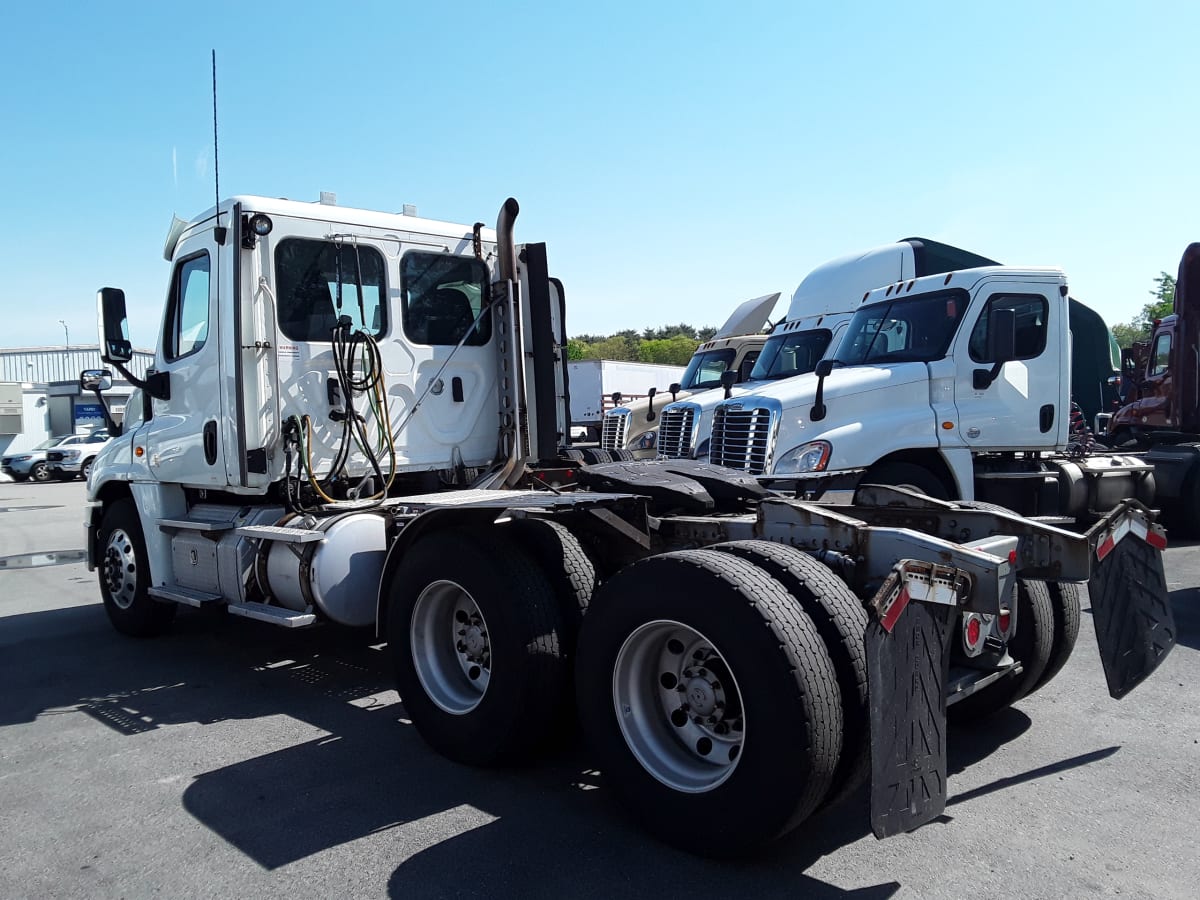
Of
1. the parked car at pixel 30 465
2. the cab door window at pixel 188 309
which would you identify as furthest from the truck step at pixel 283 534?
the parked car at pixel 30 465

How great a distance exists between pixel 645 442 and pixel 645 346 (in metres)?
59.3

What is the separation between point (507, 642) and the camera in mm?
4039

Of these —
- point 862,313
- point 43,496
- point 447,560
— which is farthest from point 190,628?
point 43,496

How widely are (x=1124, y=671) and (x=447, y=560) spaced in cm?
311

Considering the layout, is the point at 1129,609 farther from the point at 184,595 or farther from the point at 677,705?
the point at 184,595

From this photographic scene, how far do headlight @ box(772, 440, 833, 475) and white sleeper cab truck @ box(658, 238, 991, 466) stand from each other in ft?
9.54

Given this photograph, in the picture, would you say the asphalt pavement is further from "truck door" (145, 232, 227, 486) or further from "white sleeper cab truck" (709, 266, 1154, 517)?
"white sleeper cab truck" (709, 266, 1154, 517)

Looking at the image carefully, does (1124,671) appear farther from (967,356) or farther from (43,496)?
(43,496)

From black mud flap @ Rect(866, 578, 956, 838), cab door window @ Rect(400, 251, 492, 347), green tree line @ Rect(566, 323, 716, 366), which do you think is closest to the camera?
black mud flap @ Rect(866, 578, 956, 838)

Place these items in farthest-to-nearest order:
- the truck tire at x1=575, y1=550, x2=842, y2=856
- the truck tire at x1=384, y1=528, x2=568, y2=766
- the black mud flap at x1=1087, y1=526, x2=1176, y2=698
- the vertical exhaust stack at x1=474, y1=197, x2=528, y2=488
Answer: the vertical exhaust stack at x1=474, y1=197, x2=528, y2=488 → the truck tire at x1=384, y1=528, x2=568, y2=766 → the black mud flap at x1=1087, y1=526, x2=1176, y2=698 → the truck tire at x1=575, y1=550, x2=842, y2=856

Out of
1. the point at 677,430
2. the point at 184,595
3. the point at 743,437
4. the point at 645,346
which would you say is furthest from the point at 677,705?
the point at 645,346

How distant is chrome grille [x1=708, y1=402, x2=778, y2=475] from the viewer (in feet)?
26.1

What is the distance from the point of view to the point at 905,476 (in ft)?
27.0

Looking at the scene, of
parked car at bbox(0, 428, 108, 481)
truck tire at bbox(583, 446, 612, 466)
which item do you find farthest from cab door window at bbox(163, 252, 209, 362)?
parked car at bbox(0, 428, 108, 481)
